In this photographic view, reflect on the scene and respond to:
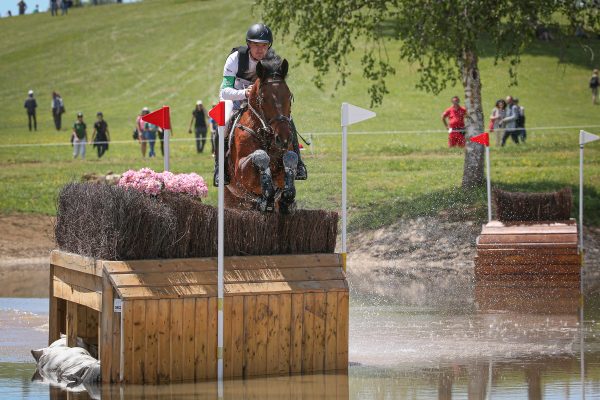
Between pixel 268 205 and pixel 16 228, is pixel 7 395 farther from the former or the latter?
pixel 16 228

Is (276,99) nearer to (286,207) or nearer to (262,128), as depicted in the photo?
(262,128)

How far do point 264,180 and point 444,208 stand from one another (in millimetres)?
14112

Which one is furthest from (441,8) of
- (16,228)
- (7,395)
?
(7,395)

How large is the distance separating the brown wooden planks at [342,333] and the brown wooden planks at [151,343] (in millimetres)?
1721

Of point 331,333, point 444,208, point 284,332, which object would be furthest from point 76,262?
point 444,208

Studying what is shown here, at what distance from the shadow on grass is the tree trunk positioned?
43 cm

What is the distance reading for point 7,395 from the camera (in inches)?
385

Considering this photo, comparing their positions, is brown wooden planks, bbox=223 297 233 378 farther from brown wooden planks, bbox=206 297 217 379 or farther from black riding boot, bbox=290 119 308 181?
black riding boot, bbox=290 119 308 181

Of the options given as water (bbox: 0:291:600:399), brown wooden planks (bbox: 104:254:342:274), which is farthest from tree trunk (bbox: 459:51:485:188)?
brown wooden planks (bbox: 104:254:342:274)

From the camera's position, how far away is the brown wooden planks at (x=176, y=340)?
33.2 feet

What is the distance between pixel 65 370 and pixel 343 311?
2.47 metres

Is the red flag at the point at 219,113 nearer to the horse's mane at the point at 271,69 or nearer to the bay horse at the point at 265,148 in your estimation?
the bay horse at the point at 265,148

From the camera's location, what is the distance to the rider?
504 inches

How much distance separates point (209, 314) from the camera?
1027cm
